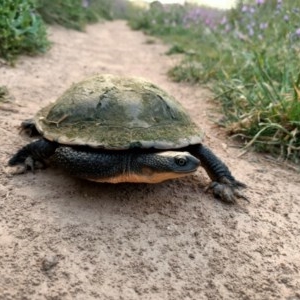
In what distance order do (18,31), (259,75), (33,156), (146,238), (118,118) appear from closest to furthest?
(146,238) → (118,118) → (33,156) → (259,75) → (18,31)

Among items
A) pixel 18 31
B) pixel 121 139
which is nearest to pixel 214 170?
pixel 121 139

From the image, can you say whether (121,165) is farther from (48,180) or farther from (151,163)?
(48,180)

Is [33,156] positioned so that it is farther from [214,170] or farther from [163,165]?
[214,170]

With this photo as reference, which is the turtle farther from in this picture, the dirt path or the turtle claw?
the dirt path

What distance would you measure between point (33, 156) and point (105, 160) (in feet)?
2.04

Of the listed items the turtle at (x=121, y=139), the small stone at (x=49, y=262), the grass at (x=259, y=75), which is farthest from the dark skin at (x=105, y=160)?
the grass at (x=259, y=75)

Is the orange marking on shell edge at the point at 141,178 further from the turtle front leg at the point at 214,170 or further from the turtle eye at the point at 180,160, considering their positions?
the turtle front leg at the point at 214,170

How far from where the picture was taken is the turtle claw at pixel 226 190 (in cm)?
230

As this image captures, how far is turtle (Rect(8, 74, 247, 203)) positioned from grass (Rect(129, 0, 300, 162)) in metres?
0.84

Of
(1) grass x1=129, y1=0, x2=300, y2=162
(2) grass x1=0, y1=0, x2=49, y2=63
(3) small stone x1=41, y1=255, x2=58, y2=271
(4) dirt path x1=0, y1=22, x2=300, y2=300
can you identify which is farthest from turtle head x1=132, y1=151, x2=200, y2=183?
(2) grass x1=0, y1=0, x2=49, y2=63

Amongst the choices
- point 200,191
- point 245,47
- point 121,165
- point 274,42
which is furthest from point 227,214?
point 245,47

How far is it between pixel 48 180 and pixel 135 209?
579mm

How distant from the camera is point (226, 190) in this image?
2309 mm

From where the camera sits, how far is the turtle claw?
90.5 inches
